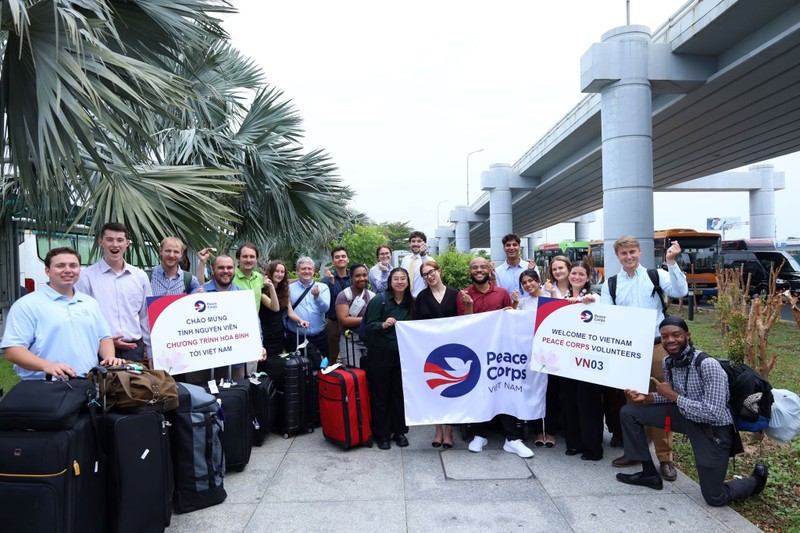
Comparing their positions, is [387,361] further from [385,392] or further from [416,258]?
[416,258]

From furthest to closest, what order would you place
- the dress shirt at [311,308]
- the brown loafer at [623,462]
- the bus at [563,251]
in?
1. the bus at [563,251]
2. the dress shirt at [311,308]
3. the brown loafer at [623,462]

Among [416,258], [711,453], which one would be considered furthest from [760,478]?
[416,258]

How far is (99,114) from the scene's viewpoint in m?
3.80

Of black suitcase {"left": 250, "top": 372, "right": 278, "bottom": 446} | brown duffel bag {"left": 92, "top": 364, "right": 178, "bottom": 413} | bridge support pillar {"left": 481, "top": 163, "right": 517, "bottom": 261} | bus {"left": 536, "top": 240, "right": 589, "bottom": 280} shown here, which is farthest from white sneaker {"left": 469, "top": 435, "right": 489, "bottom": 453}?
bus {"left": 536, "top": 240, "right": 589, "bottom": 280}

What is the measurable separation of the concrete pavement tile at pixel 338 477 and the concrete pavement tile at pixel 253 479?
0.06 metres

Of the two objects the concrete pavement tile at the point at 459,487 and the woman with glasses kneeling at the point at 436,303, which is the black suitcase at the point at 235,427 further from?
the woman with glasses kneeling at the point at 436,303

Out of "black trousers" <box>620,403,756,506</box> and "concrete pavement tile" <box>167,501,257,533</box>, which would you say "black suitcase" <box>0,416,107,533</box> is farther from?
"black trousers" <box>620,403,756,506</box>

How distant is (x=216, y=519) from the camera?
146 inches

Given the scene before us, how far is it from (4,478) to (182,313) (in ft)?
6.56

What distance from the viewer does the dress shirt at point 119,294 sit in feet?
14.1

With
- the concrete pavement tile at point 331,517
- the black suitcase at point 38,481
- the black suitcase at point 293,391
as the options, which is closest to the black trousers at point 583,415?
the concrete pavement tile at point 331,517

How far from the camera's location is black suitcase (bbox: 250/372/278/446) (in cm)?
511

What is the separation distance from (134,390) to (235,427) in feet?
4.16

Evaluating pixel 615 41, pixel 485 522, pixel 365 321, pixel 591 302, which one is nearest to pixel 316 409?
pixel 365 321
